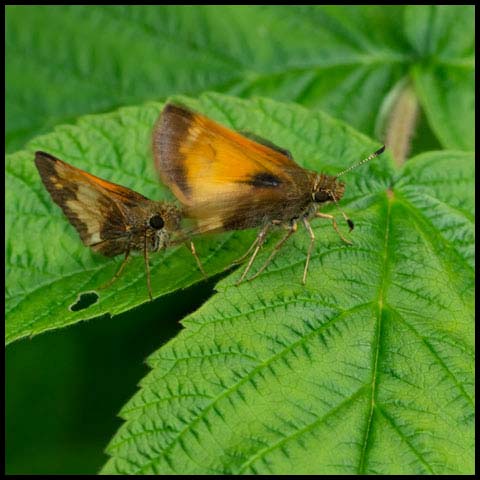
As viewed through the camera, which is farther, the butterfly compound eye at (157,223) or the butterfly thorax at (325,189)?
the butterfly compound eye at (157,223)

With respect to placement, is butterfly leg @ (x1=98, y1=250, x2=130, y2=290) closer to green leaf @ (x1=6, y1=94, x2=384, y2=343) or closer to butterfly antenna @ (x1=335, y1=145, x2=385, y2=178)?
green leaf @ (x1=6, y1=94, x2=384, y2=343)

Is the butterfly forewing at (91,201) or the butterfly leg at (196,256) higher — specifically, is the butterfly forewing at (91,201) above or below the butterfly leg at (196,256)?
above

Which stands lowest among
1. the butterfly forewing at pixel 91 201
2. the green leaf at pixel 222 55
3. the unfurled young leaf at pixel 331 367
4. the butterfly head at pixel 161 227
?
the unfurled young leaf at pixel 331 367


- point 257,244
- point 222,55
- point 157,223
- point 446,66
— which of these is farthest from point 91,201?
point 446,66

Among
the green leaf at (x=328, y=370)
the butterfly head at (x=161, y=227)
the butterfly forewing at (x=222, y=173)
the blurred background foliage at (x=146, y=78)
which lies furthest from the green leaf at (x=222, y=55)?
the green leaf at (x=328, y=370)

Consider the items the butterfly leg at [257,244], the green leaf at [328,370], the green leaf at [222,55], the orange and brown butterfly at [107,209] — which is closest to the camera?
the green leaf at [328,370]

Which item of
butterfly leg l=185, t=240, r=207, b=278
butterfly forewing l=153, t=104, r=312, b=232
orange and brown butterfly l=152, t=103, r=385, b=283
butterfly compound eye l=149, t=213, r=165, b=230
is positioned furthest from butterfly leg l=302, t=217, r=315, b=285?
butterfly compound eye l=149, t=213, r=165, b=230

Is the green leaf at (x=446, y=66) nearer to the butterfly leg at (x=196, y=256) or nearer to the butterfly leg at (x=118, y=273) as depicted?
the butterfly leg at (x=196, y=256)

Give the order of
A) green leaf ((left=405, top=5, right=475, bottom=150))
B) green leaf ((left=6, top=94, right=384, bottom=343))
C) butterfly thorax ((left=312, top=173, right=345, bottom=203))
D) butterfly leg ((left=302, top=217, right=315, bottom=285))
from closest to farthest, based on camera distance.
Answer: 1. butterfly leg ((left=302, top=217, right=315, bottom=285))
2. green leaf ((left=6, top=94, right=384, bottom=343))
3. butterfly thorax ((left=312, top=173, right=345, bottom=203))
4. green leaf ((left=405, top=5, right=475, bottom=150))
